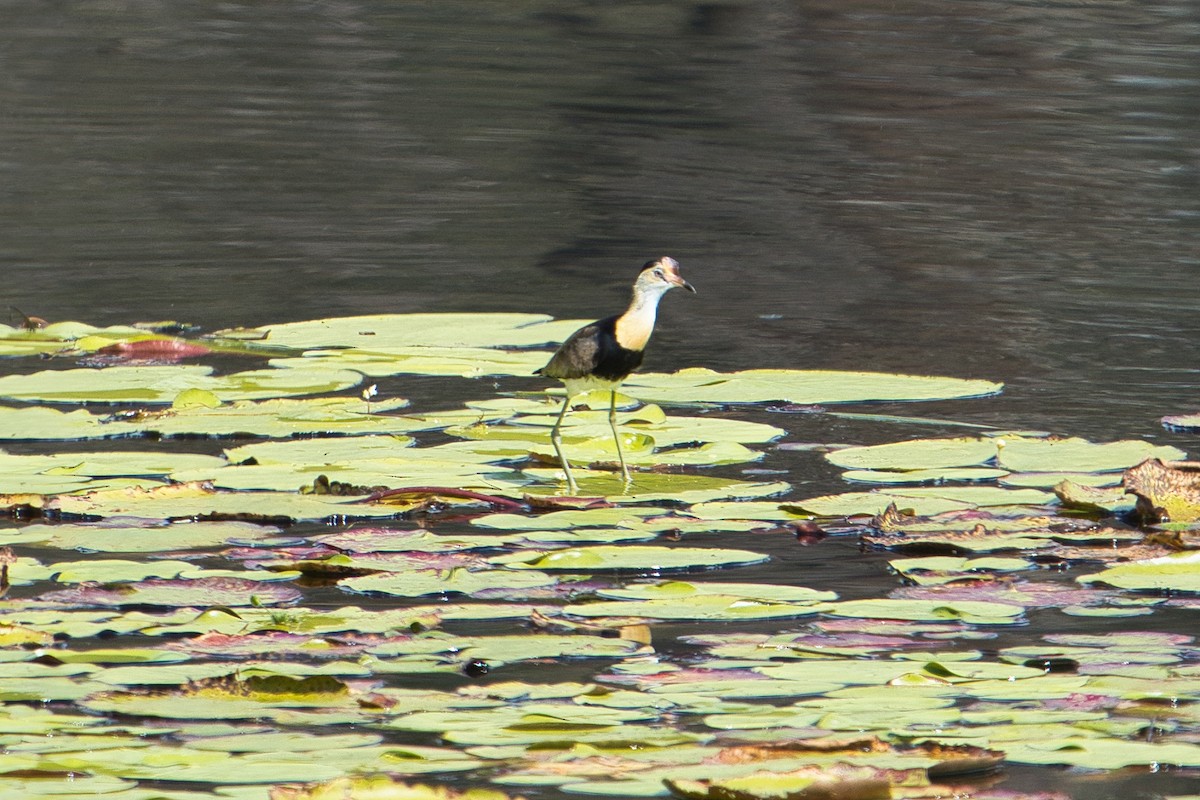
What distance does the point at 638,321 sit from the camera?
22.5 feet

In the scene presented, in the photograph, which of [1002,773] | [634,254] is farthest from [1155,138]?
[1002,773]

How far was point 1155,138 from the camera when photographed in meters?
17.1

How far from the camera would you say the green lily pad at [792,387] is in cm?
801

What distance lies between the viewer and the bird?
268 inches

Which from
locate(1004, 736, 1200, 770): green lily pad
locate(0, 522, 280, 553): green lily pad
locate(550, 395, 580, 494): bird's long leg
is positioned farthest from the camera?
locate(550, 395, 580, 494): bird's long leg

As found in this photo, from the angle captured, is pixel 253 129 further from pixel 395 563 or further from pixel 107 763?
pixel 107 763

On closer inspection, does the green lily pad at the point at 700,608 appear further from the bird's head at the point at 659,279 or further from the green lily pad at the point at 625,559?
the bird's head at the point at 659,279

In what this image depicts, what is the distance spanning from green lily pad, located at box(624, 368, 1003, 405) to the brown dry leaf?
197cm

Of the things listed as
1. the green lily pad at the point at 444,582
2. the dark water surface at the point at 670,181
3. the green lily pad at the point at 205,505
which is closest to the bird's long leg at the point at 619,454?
the dark water surface at the point at 670,181

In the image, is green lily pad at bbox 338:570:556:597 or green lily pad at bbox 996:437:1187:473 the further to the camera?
green lily pad at bbox 996:437:1187:473

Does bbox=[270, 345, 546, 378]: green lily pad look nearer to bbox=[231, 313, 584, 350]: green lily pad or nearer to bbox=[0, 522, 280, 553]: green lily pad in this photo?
bbox=[231, 313, 584, 350]: green lily pad

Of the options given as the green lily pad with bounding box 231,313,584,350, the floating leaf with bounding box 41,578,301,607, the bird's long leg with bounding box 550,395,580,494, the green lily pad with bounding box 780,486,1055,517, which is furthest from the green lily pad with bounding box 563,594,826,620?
the green lily pad with bounding box 231,313,584,350

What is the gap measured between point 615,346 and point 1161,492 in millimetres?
1919

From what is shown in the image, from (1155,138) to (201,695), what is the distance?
14.4 meters
